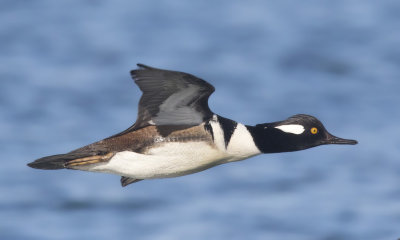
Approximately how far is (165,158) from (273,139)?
1094mm

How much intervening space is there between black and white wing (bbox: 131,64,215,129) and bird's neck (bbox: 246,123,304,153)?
1.85 ft

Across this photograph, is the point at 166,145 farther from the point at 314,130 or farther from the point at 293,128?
the point at 314,130

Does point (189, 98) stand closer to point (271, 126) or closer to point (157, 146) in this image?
point (157, 146)

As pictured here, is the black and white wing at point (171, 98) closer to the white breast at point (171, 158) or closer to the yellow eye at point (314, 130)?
the white breast at point (171, 158)

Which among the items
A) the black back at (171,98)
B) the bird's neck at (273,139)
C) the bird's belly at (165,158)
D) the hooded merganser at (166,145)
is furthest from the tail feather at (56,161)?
the bird's neck at (273,139)

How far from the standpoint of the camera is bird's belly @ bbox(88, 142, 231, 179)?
7477 mm

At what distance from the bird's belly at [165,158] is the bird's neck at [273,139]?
0.49 metres

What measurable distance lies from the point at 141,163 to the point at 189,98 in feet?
2.37

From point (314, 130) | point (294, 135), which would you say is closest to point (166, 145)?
point (294, 135)

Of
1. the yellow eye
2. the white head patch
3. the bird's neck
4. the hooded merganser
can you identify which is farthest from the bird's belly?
the yellow eye

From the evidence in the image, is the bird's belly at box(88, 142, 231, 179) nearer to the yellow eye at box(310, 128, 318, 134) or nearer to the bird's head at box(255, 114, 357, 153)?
the bird's head at box(255, 114, 357, 153)

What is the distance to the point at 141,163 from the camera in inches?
295

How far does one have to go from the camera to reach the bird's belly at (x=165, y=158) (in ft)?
24.5

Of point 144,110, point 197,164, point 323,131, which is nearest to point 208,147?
point 197,164
